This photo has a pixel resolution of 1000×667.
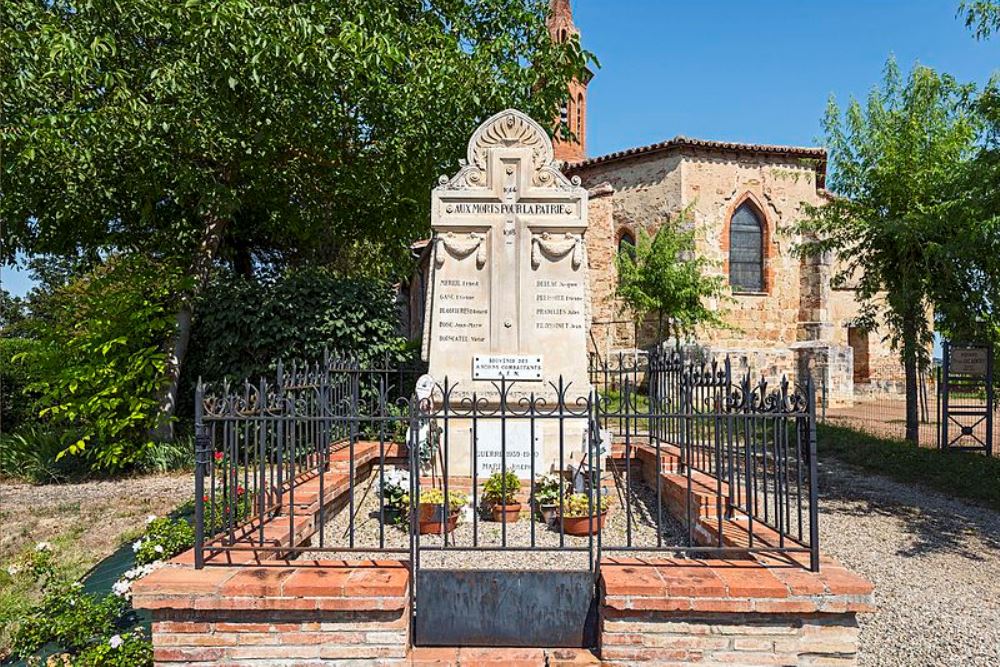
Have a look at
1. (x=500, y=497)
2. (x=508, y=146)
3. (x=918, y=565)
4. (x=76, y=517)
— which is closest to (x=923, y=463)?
(x=918, y=565)

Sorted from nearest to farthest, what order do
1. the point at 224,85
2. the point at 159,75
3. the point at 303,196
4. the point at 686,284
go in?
the point at 159,75, the point at 224,85, the point at 303,196, the point at 686,284

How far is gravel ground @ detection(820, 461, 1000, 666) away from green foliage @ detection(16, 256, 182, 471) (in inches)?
354

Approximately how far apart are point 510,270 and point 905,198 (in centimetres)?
880

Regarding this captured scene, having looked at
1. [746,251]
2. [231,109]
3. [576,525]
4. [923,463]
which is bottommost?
[923,463]

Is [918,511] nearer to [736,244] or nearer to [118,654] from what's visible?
[118,654]

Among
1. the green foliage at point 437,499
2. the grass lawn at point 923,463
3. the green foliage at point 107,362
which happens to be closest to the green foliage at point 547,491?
the green foliage at point 437,499

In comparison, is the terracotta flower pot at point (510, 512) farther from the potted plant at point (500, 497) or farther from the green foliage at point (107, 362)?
the green foliage at point (107, 362)

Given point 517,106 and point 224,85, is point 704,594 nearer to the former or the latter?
point 517,106

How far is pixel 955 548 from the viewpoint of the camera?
593 centimetres

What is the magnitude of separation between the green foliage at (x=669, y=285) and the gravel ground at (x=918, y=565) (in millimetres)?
8874

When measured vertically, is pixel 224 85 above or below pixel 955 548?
above

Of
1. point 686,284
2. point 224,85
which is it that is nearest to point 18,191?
point 224,85

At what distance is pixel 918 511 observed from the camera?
7.34m

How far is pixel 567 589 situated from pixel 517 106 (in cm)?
749
